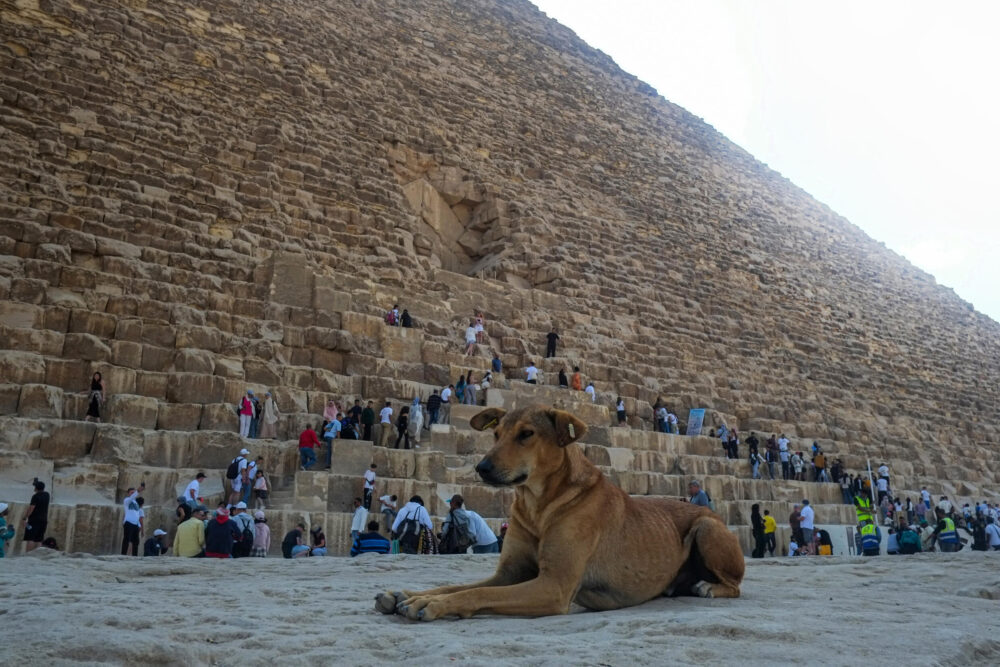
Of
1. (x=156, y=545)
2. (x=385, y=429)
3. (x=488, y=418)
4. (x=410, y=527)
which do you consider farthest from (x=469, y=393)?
(x=488, y=418)

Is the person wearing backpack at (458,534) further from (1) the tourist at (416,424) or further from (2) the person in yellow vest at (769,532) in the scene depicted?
(2) the person in yellow vest at (769,532)

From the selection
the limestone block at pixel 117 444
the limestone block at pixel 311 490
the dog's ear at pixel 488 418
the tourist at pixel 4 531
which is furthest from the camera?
the limestone block at pixel 311 490

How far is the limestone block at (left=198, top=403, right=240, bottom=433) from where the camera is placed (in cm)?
896

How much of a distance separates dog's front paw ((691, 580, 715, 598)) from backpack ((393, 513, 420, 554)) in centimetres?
379

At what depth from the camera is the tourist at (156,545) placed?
268 inches

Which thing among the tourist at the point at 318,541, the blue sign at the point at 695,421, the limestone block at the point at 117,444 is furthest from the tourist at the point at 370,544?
the blue sign at the point at 695,421

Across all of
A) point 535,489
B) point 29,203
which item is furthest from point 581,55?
point 535,489

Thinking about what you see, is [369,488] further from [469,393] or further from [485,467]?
[485,467]

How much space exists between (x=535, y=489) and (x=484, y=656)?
1.05m

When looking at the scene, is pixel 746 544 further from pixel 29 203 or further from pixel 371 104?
pixel 371 104

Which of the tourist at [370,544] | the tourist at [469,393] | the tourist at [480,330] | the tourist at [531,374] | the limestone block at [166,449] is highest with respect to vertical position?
the tourist at [480,330]

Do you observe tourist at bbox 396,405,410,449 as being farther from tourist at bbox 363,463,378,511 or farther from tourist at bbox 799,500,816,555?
tourist at bbox 799,500,816,555

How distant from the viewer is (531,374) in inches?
505

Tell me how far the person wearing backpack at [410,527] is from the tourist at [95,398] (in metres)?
3.56
